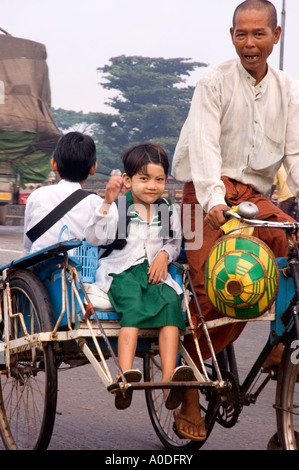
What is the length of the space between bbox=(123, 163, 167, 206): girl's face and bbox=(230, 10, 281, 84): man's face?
2.02ft

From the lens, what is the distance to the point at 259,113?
376 centimetres

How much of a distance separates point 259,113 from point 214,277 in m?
0.94

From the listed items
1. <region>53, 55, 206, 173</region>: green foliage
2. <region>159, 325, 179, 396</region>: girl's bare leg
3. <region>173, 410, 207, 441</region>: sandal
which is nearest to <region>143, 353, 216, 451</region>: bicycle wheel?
<region>173, 410, 207, 441</region>: sandal

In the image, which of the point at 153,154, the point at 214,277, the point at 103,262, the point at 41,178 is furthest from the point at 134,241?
the point at 41,178

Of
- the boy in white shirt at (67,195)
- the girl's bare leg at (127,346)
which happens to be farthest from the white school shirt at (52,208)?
the girl's bare leg at (127,346)

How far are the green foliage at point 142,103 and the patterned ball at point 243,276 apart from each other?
180ft

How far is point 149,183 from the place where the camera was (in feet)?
12.3

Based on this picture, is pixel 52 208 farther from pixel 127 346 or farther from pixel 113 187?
pixel 127 346

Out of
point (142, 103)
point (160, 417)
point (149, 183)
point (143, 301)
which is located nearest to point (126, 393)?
point (143, 301)

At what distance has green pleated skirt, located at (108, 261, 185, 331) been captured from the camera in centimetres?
351

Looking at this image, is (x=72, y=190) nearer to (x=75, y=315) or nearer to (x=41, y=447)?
(x=75, y=315)

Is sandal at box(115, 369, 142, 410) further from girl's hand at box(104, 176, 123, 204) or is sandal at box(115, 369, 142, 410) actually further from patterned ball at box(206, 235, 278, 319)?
girl's hand at box(104, 176, 123, 204)

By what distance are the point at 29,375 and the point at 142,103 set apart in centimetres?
6228
